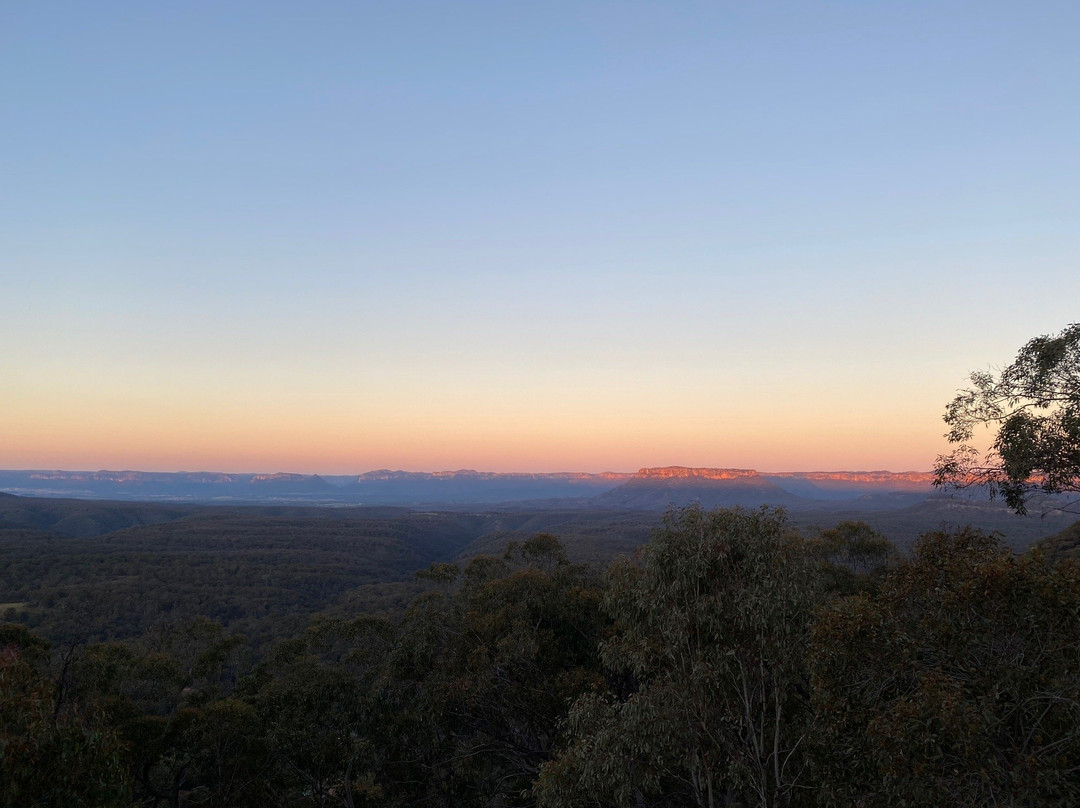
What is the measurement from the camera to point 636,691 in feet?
59.2

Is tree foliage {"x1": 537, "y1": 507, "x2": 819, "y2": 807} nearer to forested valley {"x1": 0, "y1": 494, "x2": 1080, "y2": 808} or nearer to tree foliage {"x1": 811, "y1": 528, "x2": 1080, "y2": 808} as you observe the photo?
forested valley {"x1": 0, "y1": 494, "x2": 1080, "y2": 808}

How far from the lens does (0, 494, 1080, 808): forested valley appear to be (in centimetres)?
755

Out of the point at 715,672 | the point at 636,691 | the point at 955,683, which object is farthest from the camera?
the point at 636,691

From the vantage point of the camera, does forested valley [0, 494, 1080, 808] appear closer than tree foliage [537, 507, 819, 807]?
Yes

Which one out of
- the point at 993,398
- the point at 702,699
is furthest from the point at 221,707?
the point at 993,398

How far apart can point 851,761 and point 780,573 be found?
9.99 feet

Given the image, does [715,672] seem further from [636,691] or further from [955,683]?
[636,691]

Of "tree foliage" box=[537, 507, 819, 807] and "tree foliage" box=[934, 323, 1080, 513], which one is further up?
"tree foliage" box=[934, 323, 1080, 513]

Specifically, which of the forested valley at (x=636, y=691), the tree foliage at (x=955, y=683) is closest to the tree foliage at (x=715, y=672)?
the forested valley at (x=636, y=691)

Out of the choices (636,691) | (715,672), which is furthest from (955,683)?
(636,691)

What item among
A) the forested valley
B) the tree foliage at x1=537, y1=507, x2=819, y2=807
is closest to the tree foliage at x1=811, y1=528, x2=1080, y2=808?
the forested valley

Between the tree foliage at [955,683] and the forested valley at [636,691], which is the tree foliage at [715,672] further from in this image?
the tree foliage at [955,683]

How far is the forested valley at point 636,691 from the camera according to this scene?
24.8 feet

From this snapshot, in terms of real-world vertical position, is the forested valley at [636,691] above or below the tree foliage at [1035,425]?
below
